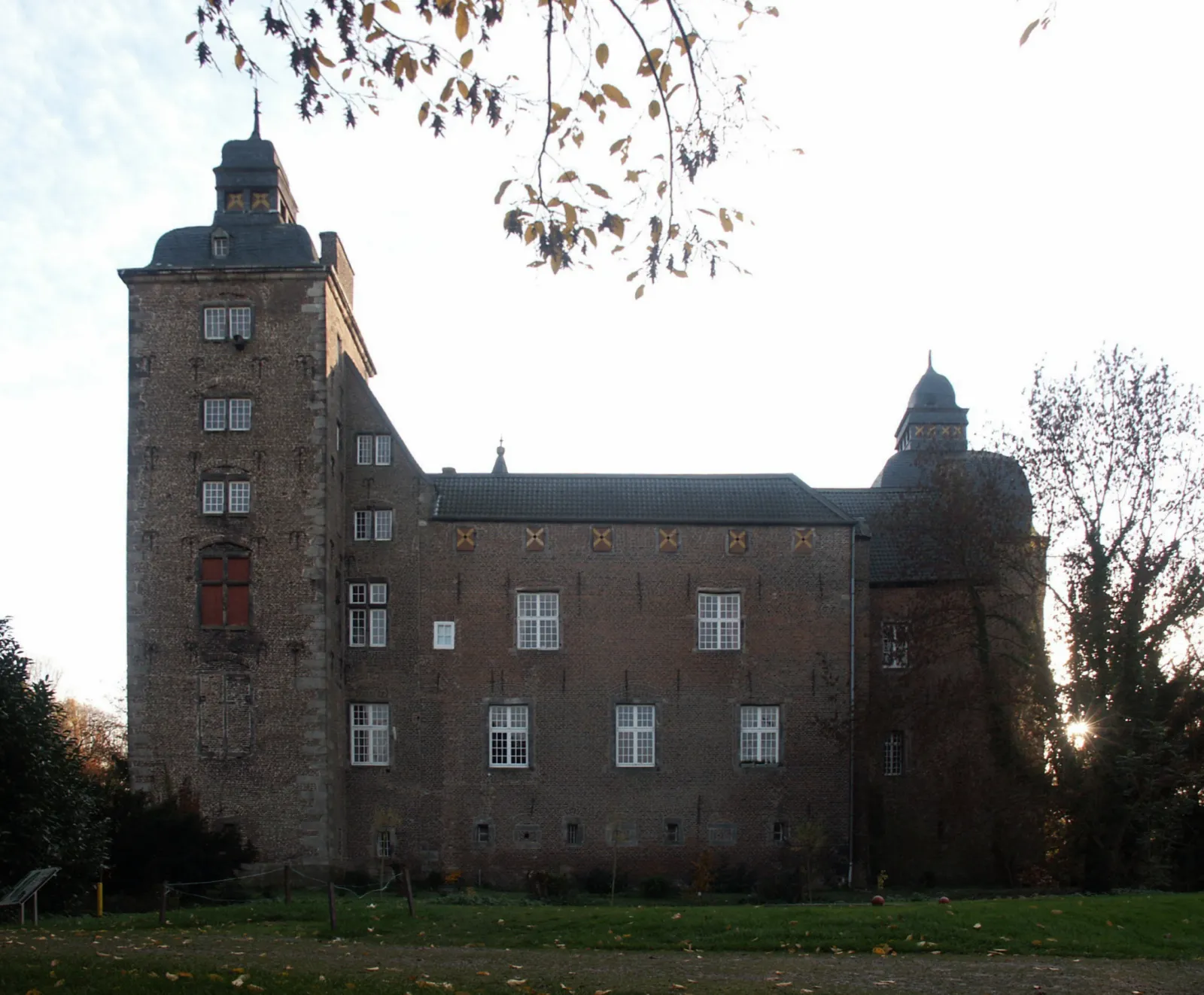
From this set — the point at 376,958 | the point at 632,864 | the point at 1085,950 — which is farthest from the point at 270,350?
the point at 1085,950

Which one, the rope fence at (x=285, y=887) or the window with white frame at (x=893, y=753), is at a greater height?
the window with white frame at (x=893, y=753)

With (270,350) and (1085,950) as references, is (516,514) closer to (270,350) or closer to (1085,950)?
(270,350)

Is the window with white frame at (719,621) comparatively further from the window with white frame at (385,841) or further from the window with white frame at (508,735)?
the window with white frame at (385,841)

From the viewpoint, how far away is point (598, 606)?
3312 centimetres

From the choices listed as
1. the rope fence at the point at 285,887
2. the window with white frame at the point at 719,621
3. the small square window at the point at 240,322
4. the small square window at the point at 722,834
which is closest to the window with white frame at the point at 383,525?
the small square window at the point at 240,322

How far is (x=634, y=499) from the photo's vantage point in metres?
34.0

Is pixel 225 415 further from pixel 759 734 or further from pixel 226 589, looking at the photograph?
pixel 759 734

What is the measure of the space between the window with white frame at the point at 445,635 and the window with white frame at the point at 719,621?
5.72 meters

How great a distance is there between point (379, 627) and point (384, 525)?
7.76ft

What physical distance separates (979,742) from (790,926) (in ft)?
59.2

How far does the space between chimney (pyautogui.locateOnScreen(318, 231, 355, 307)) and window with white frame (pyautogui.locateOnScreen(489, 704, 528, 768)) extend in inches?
414

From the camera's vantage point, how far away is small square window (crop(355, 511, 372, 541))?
3316cm

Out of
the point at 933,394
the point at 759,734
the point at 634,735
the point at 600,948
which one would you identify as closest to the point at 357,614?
the point at 634,735

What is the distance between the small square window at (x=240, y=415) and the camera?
31234 millimetres
